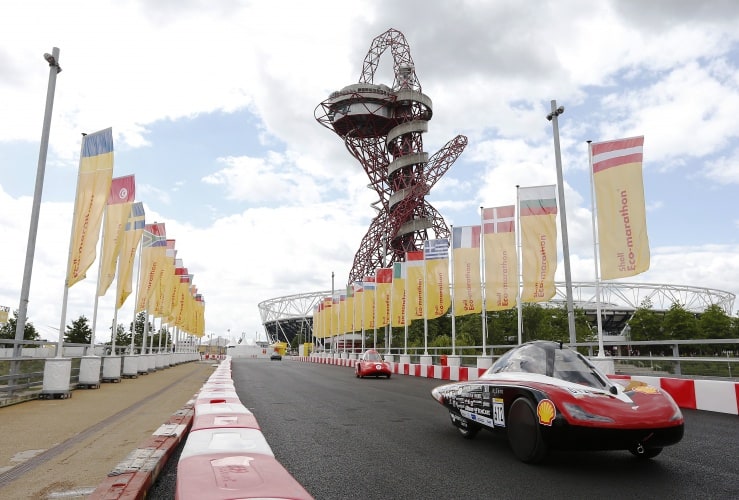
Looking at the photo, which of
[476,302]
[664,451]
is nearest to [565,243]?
[476,302]

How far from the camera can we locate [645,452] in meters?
5.87

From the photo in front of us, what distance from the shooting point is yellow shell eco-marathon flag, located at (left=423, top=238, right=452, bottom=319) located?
27.7 meters

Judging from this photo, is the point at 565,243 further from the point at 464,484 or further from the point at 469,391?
the point at 464,484

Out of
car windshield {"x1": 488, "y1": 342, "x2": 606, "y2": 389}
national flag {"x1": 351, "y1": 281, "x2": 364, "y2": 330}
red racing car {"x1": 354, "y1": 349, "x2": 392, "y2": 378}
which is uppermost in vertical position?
national flag {"x1": 351, "y1": 281, "x2": 364, "y2": 330}

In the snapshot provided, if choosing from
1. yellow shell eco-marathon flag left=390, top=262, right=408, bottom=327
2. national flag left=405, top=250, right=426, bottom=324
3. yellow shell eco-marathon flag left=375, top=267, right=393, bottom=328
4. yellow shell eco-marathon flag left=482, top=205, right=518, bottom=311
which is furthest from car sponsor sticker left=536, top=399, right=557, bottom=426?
yellow shell eco-marathon flag left=375, top=267, right=393, bottom=328

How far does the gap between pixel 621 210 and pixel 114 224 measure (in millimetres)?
15341

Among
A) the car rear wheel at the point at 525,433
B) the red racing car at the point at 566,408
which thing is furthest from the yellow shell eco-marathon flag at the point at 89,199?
the car rear wheel at the point at 525,433

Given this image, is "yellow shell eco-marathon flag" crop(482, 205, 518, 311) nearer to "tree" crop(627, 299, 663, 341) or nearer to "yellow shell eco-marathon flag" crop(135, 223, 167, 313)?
"yellow shell eco-marathon flag" crop(135, 223, 167, 313)

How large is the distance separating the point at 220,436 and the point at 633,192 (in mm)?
13306

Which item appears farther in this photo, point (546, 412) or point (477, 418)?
point (477, 418)

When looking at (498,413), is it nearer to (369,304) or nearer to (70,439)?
(70,439)

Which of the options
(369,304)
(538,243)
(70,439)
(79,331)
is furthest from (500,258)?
(79,331)

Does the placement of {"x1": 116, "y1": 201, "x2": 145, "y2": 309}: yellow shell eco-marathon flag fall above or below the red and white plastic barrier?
above

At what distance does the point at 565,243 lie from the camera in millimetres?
17828
